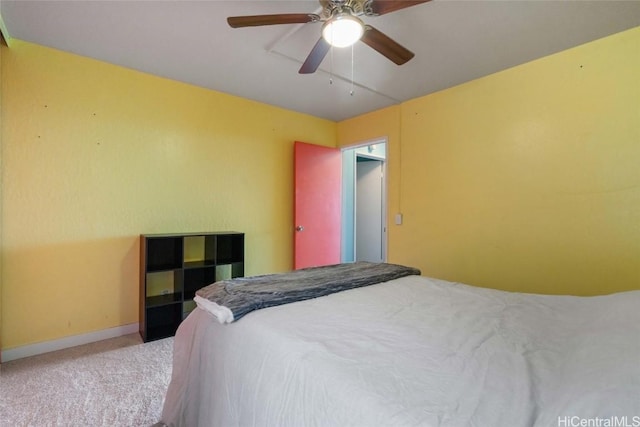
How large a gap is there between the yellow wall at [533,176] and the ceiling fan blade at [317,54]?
1761 millimetres

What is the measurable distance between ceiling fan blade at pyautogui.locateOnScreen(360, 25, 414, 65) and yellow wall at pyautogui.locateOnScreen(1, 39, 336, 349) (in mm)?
2097

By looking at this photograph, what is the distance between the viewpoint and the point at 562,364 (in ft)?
2.72

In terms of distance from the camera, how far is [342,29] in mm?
1599

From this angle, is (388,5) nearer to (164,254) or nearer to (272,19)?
(272,19)

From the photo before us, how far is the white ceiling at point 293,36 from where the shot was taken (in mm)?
1873

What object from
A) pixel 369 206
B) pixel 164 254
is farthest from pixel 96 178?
pixel 369 206

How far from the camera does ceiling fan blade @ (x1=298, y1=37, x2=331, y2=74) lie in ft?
5.79

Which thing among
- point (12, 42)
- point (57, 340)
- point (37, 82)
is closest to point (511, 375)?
point (57, 340)

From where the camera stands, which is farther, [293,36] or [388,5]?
[293,36]

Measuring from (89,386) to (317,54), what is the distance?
268 centimetres

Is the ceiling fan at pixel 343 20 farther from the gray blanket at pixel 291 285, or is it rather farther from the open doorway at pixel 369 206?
the open doorway at pixel 369 206

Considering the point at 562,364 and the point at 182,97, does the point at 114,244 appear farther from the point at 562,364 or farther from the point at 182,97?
the point at 562,364

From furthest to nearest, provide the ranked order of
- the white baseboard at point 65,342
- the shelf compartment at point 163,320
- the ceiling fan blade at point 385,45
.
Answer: the shelf compartment at point 163,320 → the white baseboard at point 65,342 → the ceiling fan blade at point 385,45

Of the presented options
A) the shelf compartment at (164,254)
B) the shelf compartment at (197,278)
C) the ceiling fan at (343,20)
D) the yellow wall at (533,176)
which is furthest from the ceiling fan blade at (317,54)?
the shelf compartment at (197,278)
